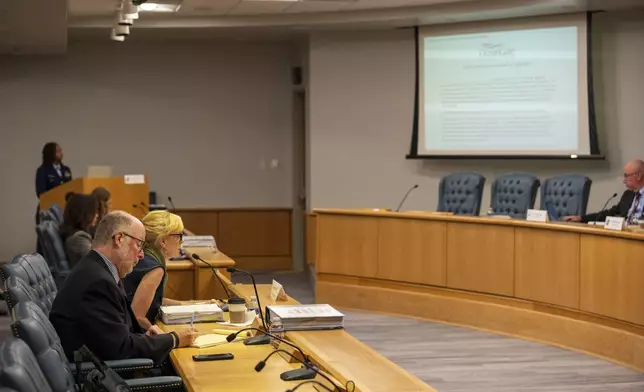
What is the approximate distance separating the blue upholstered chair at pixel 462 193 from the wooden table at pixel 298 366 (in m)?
5.35

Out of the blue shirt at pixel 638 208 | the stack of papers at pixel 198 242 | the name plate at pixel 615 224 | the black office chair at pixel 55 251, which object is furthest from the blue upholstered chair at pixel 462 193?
the black office chair at pixel 55 251

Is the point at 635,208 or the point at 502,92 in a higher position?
the point at 502,92

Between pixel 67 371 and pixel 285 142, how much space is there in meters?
9.38

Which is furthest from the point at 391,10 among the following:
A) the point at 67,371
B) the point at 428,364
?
the point at 67,371

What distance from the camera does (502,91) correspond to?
10.2 m

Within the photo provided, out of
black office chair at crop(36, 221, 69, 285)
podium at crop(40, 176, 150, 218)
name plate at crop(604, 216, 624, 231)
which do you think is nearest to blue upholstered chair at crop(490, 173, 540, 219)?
name plate at crop(604, 216, 624, 231)

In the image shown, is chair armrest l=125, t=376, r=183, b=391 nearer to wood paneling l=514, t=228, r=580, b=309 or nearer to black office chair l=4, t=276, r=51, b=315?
black office chair l=4, t=276, r=51, b=315

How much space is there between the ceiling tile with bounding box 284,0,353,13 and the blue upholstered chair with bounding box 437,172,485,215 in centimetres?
223

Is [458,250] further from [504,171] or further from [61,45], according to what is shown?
[61,45]

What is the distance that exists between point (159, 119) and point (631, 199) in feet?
21.3

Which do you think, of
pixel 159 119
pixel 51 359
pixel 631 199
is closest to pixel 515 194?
pixel 631 199

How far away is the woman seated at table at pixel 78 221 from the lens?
252 inches

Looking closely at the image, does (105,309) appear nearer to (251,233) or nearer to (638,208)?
(638,208)

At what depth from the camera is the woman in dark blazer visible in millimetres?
10641
